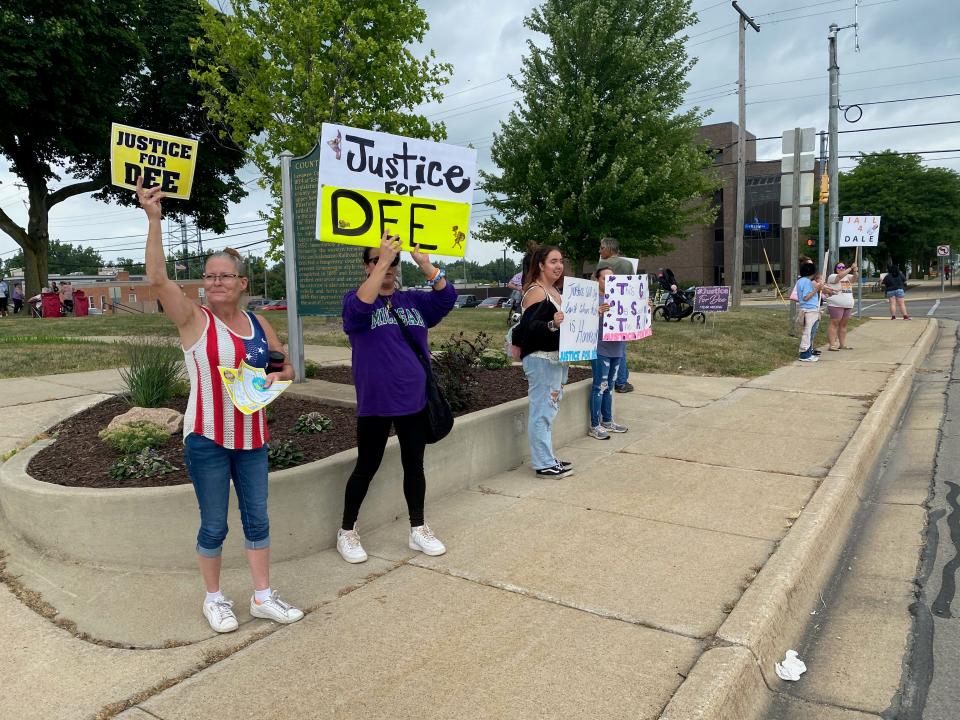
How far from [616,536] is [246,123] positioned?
17.2m

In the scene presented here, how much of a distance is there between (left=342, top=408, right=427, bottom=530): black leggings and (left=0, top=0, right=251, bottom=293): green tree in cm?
1889

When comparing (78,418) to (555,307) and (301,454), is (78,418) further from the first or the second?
(555,307)

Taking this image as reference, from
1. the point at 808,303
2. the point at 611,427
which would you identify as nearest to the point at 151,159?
the point at 611,427

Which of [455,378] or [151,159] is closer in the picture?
[151,159]

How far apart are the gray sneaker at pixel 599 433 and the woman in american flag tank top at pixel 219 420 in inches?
162

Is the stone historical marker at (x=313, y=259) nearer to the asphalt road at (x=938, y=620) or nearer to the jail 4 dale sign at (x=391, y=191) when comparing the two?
the jail 4 dale sign at (x=391, y=191)

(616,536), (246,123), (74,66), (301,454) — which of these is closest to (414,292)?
(301,454)

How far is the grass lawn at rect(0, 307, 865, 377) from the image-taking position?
9.95m


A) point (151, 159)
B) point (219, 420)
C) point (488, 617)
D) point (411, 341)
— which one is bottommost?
point (488, 617)

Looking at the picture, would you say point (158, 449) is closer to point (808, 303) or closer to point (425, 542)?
point (425, 542)

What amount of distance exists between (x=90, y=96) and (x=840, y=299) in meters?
23.0

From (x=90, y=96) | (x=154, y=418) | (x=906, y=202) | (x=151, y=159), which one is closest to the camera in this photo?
(x=151, y=159)

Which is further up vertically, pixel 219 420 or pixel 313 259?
pixel 313 259

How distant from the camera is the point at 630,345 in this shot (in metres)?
12.5
